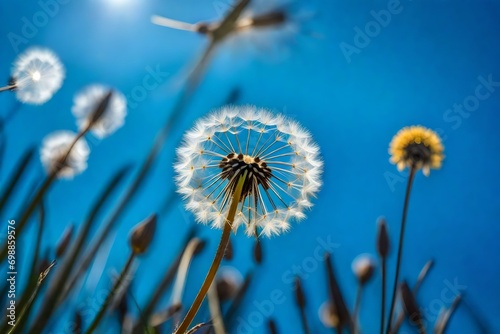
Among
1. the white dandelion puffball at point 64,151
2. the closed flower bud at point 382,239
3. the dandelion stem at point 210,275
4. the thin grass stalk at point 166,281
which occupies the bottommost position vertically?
the dandelion stem at point 210,275

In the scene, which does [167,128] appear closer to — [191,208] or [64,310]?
[191,208]

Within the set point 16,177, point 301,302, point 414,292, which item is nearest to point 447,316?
point 414,292

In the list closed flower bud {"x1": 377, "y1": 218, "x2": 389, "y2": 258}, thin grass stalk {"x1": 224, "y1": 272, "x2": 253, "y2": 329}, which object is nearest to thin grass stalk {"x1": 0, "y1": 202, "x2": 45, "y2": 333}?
thin grass stalk {"x1": 224, "y1": 272, "x2": 253, "y2": 329}

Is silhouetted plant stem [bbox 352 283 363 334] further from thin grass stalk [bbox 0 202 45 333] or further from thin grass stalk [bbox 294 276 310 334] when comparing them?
thin grass stalk [bbox 0 202 45 333]

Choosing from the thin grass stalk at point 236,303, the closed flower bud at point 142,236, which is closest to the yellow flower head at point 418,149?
the thin grass stalk at point 236,303

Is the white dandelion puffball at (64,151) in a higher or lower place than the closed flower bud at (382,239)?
higher

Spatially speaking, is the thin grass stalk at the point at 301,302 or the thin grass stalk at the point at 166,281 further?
the thin grass stalk at the point at 301,302

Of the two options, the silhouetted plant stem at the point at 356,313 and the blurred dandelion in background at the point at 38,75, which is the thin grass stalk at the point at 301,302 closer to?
the silhouetted plant stem at the point at 356,313

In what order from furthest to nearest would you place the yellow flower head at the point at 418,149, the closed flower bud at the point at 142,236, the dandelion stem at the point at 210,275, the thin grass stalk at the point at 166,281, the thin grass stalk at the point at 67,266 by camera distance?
1. the yellow flower head at the point at 418,149
2. the thin grass stalk at the point at 166,281
3. the closed flower bud at the point at 142,236
4. the thin grass stalk at the point at 67,266
5. the dandelion stem at the point at 210,275
